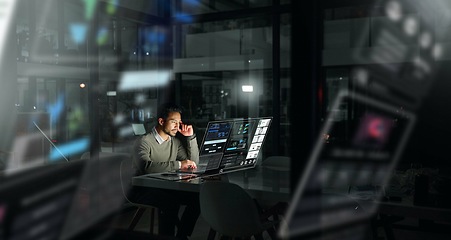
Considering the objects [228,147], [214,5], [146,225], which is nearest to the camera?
[228,147]

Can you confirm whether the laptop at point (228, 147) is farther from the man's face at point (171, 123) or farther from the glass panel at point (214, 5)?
the glass panel at point (214, 5)

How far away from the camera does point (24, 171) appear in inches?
205

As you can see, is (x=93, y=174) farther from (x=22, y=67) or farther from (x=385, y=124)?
(x=385, y=124)

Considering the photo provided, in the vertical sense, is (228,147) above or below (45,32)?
below

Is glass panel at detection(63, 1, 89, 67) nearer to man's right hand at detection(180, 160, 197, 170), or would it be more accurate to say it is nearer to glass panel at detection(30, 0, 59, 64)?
glass panel at detection(30, 0, 59, 64)

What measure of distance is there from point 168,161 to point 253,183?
1142 millimetres

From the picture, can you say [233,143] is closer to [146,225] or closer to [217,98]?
[146,225]

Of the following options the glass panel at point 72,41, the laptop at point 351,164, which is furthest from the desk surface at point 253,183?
the glass panel at point 72,41

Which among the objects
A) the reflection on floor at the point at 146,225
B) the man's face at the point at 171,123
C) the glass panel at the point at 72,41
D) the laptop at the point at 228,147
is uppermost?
the glass panel at the point at 72,41

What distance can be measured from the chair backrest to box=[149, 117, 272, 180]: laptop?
29.9 inches

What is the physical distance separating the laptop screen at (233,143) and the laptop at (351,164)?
2.21 feet

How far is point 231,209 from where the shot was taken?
3.02 meters

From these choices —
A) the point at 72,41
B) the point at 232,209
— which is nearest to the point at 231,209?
the point at 232,209

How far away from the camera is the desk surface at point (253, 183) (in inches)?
124
